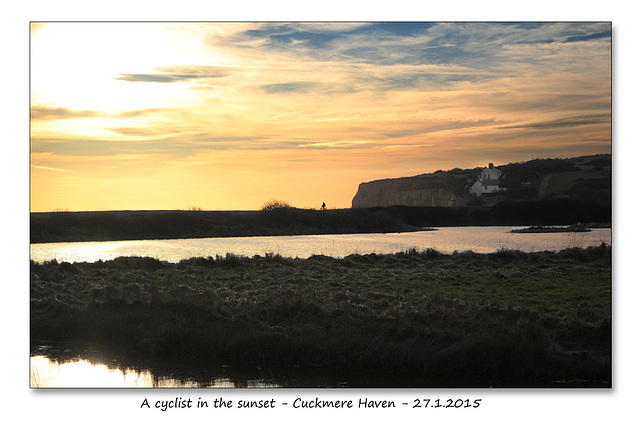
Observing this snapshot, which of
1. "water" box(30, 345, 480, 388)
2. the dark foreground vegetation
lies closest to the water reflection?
"water" box(30, 345, 480, 388)

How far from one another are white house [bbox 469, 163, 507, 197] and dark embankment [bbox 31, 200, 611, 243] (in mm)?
1588

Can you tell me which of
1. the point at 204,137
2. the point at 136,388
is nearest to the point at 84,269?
the point at 204,137

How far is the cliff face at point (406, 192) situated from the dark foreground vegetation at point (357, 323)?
10.6 ft

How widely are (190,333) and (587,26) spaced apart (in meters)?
9.98

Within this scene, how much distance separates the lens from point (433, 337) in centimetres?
1131

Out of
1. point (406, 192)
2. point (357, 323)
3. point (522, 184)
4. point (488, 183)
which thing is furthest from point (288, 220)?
point (357, 323)

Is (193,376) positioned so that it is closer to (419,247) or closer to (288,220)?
(419,247)

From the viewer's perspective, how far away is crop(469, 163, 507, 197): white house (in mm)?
16611

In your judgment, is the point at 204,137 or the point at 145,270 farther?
the point at 145,270

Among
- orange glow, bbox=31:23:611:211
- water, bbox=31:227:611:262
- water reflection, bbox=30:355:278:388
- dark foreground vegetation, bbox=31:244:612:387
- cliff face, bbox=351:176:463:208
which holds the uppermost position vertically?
orange glow, bbox=31:23:611:211

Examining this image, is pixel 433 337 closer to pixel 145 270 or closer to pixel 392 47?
pixel 392 47

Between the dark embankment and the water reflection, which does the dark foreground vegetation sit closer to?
the water reflection
